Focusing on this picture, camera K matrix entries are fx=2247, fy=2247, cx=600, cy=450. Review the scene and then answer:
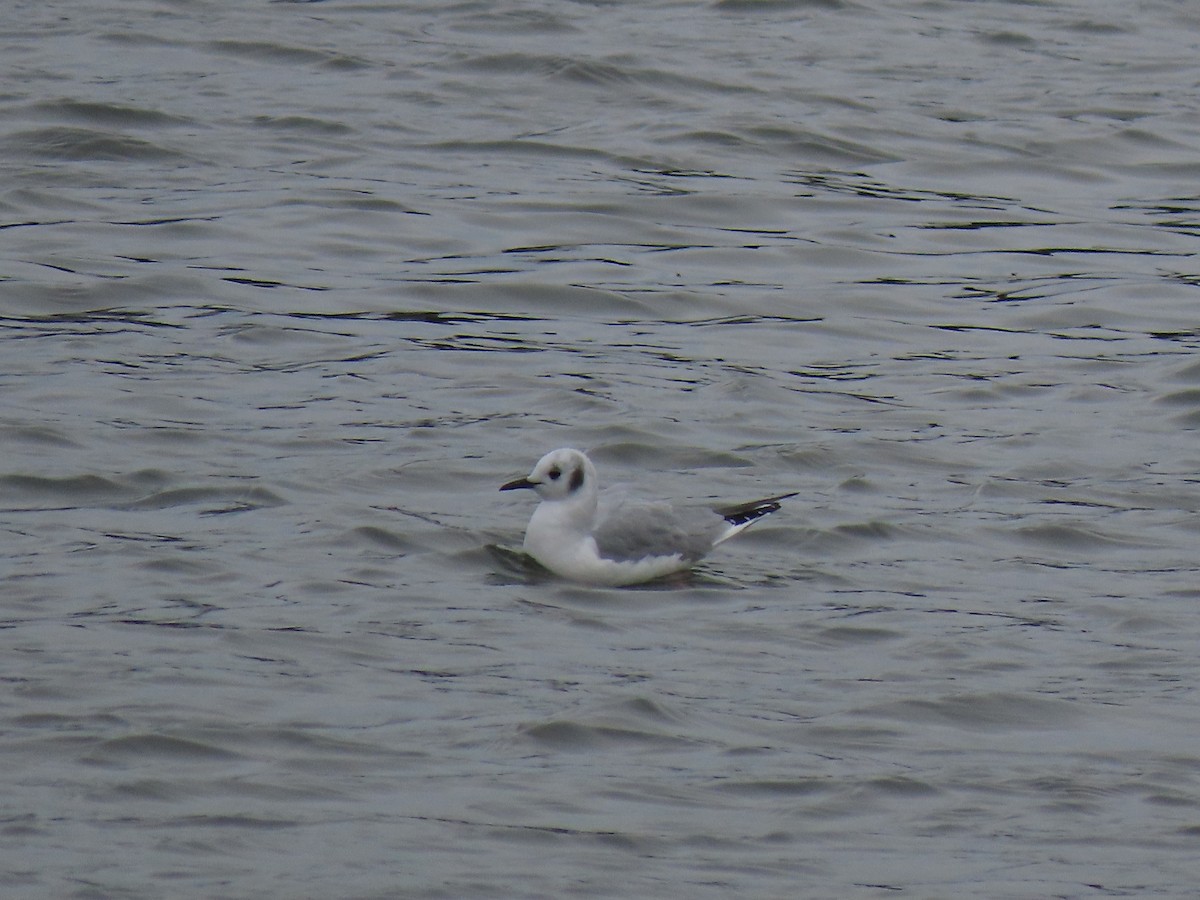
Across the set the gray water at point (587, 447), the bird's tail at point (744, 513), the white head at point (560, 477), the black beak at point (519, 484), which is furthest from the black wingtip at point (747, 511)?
the black beak at point (519, 484)

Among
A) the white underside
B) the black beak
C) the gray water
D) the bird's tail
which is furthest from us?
the bird's tail

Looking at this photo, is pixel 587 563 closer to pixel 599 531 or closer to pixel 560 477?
pixel 599 531

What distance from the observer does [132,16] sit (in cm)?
1884

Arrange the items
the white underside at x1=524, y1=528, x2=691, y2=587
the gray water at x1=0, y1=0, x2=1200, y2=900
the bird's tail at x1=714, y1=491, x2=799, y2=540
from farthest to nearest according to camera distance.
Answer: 1. the bird's tail at x1=714, y1=491, x2=799, y2=540
2. the white underside at x1=524, y1=528, x2=691, y2=587
3. the gray water at x1=0, y1=0, x2=1200, y2=900

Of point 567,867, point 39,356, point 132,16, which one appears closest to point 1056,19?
point 132,16

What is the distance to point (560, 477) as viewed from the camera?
929 centimetres

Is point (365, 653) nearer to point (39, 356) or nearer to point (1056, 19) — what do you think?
point (39, 356)

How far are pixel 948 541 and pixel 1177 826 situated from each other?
287cm

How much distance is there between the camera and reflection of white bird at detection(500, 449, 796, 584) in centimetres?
917

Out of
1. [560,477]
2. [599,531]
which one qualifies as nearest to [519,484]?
[560,477]

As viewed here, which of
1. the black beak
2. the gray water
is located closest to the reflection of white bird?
the black beak

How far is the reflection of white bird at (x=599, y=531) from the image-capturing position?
9172mm

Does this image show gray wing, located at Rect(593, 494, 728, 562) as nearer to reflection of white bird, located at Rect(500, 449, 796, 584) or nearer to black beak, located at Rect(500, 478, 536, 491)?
reflection of white bird, located at Rect(500, 449, 796, 584)

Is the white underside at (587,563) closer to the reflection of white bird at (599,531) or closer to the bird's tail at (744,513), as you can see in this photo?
the reflection of white bird at (599,531)
